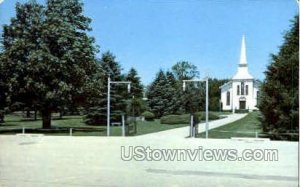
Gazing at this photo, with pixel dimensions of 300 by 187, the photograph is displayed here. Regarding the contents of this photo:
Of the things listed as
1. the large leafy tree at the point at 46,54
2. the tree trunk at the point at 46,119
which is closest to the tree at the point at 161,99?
the large leafy tree at the point at 46,54

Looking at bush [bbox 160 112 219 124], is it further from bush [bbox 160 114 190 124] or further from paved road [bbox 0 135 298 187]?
paved road [bbox 0 135 298 187]

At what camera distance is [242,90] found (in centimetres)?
1388

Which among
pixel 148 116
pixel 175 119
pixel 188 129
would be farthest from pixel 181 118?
pixel 148 116

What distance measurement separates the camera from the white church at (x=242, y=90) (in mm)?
8852

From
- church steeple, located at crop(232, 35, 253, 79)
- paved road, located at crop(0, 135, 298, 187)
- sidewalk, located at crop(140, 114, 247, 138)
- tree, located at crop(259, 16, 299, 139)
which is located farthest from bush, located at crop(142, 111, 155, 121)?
church steeple, located at crop(232, 35, 253, 79)

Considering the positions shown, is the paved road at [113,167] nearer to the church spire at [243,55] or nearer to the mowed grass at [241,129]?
the mowed grass at [241,129]

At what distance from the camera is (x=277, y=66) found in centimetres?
1148

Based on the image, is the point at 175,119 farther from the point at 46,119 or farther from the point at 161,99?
the point at 46,119

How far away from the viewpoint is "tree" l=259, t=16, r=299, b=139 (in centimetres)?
1005

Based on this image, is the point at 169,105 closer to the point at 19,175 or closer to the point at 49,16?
the point at 49,16

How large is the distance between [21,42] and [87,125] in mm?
2477

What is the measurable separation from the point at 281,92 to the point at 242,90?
2.99 metres

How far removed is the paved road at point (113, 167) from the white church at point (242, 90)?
1.50m

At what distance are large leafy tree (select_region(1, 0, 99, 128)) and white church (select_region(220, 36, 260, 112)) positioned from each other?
3267 millimetres
